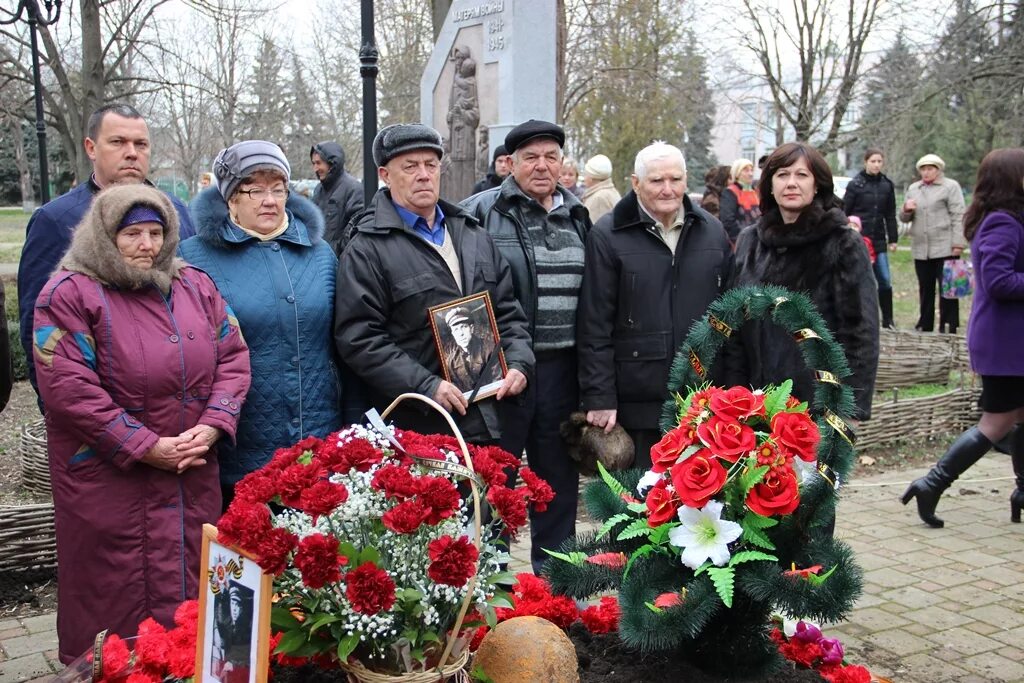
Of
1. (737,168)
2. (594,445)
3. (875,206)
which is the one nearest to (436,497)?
(594,445)

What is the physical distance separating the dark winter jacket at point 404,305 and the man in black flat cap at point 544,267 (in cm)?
32

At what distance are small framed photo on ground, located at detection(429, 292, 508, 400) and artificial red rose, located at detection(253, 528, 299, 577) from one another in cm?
164

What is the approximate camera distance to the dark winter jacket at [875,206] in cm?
1269

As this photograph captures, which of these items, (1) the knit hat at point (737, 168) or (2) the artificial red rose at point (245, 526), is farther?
(1) the knit hat at point (737, 168)

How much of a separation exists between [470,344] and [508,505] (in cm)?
139

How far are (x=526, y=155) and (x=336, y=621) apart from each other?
8.31 feet

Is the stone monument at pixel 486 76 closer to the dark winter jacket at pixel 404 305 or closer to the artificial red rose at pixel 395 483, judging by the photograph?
the dark winter jacket at pixel 404 305

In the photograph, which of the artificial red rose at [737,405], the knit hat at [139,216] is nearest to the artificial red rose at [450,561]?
the artificial red rose at [737,405]

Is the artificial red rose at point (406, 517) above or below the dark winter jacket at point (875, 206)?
below

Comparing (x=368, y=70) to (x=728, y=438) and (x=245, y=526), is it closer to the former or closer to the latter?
(x=728, y=438)

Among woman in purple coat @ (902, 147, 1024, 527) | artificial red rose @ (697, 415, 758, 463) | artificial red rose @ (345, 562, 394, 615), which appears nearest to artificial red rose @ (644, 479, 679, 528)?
artificial red rose @ (697, 415, 758, 463)

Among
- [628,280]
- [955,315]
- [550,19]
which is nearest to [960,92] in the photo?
[955,315]

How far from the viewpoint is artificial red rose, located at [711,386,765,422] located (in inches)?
107

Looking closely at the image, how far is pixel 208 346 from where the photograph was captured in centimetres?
333
